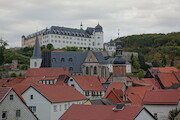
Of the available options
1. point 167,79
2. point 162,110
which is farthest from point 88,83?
point 167,79

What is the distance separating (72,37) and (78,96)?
3413 inches

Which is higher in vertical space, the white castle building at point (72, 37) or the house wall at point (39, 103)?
the white castle building at point (72, 37)

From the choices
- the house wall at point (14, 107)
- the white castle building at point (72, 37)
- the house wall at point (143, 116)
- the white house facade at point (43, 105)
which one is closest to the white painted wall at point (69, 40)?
the white castle building at point (72, 37)

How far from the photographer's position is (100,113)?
32219 mm

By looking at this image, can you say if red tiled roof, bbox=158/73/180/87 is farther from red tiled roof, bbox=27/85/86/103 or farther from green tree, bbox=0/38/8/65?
green tree, bbox=0/38/8/65

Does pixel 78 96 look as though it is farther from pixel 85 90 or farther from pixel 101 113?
pixel 101 113

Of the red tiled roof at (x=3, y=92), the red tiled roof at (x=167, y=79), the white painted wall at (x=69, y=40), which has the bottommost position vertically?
the red tiled roof at (x=167, y=79)

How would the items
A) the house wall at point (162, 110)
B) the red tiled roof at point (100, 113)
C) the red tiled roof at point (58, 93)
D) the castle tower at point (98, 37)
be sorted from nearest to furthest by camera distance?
the red tiled roof at point (100, 113)
the house wall at point (162, 110)
the red tiled roof at point (58, 93)
the castle tower at point (98, 37)

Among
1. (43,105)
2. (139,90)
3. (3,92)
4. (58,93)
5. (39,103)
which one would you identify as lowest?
(139,90)

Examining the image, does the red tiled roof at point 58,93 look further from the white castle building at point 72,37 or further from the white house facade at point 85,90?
the white castle building at point 72,37

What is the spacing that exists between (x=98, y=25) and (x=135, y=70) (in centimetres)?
2793

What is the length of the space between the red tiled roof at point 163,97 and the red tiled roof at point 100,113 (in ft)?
36.1

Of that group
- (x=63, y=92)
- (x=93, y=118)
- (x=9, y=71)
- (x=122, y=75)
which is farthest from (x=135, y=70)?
(x=93, y=118)

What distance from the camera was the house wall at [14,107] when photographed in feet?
103
